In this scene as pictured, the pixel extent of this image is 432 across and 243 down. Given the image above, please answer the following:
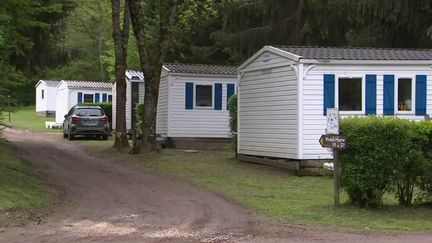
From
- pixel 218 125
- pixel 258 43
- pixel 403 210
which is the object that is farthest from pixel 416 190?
pixel 258 43

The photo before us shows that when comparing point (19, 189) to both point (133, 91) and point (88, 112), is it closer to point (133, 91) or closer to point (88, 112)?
point (88, 112)

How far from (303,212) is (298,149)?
608 cm

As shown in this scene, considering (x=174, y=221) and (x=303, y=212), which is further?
(x=303, y=212)

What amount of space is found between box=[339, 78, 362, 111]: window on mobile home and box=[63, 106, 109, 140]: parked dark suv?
14745mm

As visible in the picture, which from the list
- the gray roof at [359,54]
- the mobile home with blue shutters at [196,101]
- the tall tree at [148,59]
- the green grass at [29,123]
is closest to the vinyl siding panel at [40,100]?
the green grass at [29,123]

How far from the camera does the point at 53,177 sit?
15.6 m

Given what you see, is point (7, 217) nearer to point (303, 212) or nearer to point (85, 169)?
point (303, 212)

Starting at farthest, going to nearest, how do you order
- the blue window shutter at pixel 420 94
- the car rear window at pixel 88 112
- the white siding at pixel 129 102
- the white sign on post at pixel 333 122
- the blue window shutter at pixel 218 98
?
1. the white siding at pixel 129 102
2. the car rear window at pixel 88 112
3. the blue window shutter at pixel 218 98
4. the blue window shutter at pixel 420 94
5. the white sign on post at pixel 333 122

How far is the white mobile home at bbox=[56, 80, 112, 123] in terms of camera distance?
4503 cm

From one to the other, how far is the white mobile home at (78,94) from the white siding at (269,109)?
87.2 feet

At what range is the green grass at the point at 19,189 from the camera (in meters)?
11.1

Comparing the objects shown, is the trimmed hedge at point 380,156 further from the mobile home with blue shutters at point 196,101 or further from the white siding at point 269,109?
the mobile home with blue shutters at point 196,101

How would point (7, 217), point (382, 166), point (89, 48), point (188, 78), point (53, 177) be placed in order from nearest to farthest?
1. point (7, 217)
2. point (382, 166)
3. point (53, 177)
4. point (188, 78)
5. point (89, 48)

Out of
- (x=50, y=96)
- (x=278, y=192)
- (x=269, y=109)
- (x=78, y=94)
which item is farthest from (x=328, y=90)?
(x=50, y=96)
